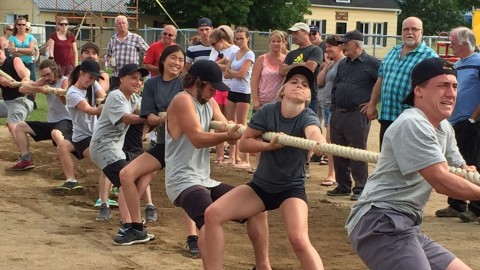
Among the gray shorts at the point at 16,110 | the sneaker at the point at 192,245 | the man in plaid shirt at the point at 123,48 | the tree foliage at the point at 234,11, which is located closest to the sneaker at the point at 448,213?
the sneaker at the point at 192,245

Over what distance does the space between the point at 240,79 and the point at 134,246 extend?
4.87 meters

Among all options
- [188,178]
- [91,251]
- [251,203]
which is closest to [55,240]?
[91,251]

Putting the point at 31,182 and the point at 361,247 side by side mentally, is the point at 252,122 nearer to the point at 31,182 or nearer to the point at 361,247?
the point at 361,247

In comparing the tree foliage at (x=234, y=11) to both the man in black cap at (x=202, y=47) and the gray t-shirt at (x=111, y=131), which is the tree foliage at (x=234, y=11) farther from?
the gray t-shirt at (x=111, y=131)

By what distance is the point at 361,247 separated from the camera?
5066 mm

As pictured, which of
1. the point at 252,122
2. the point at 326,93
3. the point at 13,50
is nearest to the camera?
the point at 252,122

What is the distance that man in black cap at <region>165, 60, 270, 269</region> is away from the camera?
22.7 ft

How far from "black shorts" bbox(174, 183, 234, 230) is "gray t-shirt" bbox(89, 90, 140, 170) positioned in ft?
6.58

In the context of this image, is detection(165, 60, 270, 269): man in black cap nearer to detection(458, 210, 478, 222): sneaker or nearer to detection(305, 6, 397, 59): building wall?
detection(458, 210, 478, 222): sneaker

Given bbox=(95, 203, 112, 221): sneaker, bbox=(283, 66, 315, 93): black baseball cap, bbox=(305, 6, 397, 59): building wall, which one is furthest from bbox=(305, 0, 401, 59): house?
bbox=(283, 66, 315, 93): black baseball cap

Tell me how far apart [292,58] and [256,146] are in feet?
17.7

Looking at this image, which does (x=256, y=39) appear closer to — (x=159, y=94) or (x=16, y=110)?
(x=16, y=110)

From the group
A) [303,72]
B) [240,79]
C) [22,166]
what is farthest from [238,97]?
[303,72]

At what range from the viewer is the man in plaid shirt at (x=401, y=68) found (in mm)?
9609
